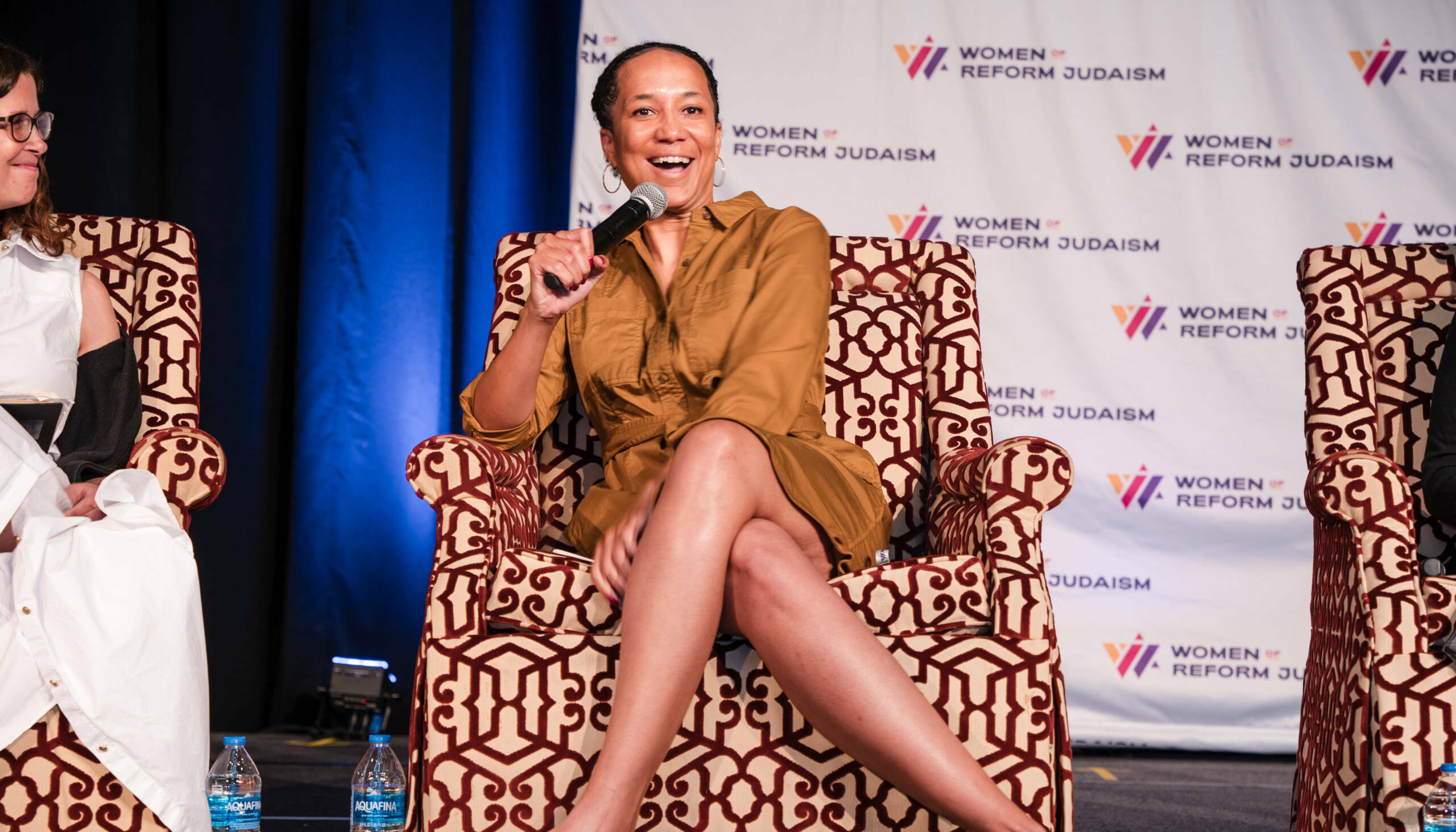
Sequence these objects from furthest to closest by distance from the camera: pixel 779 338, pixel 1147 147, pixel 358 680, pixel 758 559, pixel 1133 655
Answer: pixel 1147 147, pixel 1133 655, pixel 358 680, pixel 779 338, pixel 758 559

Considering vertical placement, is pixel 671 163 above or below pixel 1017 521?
above

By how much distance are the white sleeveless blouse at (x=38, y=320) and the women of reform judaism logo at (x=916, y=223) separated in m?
2.18

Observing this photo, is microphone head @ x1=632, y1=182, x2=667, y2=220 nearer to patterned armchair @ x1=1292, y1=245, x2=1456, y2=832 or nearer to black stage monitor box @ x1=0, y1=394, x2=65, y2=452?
black stage monitor box @ x1=0, y1=394, x2=65, y2=452

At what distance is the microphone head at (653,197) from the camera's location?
1.72 meters

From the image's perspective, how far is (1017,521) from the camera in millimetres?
1740

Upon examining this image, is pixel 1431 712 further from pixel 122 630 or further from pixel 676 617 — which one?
pixel 122 630

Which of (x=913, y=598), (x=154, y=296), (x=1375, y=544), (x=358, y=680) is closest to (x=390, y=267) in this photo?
(x=358, y=680)

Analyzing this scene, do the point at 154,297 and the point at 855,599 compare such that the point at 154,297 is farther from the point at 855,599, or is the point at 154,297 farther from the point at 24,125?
the point at 855,599

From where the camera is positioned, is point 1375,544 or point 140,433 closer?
point 1375,544

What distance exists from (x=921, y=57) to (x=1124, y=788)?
2.08 m

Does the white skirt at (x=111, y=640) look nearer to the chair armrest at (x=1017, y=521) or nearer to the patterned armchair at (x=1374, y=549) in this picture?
the chair armrest at (x=1017, y=521)

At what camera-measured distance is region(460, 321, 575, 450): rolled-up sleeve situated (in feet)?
6.62

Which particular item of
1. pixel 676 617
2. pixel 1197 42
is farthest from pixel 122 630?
pixel 1197 42

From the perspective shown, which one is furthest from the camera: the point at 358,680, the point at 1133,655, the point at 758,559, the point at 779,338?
the point at 1133,655
